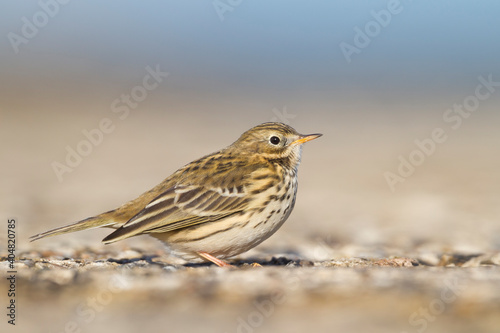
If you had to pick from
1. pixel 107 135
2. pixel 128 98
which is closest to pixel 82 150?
pixel 107 135

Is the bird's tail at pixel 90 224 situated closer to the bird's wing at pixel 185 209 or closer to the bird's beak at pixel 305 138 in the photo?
the bird's wing at pixel 185 209

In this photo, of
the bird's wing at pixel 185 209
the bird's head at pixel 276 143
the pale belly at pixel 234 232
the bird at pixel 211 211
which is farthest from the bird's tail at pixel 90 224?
the bird's head at pixel 276 143

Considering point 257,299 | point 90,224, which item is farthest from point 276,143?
point 257,299


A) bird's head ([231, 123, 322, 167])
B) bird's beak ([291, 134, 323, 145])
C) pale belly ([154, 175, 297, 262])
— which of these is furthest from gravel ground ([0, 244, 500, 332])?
bird's beak ([291, 134, 323, 145])

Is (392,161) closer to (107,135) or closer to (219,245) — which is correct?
(107,135)

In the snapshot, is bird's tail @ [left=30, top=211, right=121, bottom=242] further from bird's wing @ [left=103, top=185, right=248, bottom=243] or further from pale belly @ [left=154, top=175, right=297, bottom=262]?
pale belly @ [left=154, top=175, right=297, bottom=262]

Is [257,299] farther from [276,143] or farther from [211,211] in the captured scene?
[276,143]

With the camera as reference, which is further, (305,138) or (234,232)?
(305,138)

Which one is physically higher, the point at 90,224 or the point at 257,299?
the point at 90,224
